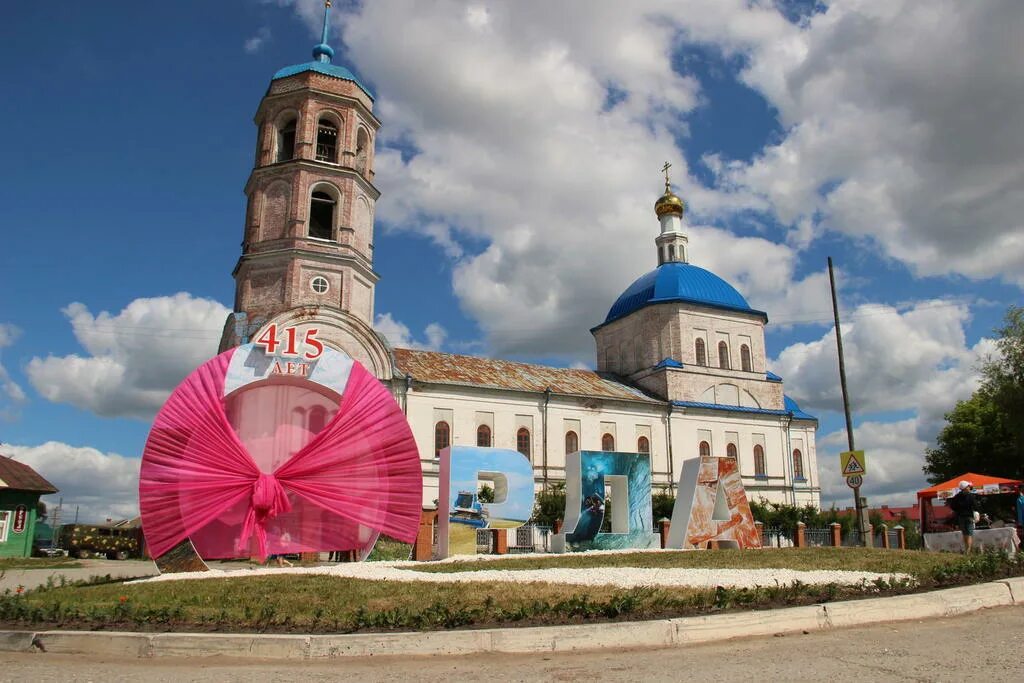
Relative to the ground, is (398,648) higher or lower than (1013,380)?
lower

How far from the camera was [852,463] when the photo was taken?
60.0 ft

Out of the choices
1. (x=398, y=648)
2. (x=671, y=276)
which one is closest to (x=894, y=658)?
(x=398, y=648)

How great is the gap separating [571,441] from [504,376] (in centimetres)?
457

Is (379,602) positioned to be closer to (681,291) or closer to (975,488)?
(975,488)

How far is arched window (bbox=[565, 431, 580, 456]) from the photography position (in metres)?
37.0

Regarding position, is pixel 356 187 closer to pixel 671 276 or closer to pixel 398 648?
pixel 671 276

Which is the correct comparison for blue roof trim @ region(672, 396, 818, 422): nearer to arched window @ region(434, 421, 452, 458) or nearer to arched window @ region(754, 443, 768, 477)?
arched window @ region(754, 443, 768, 477)

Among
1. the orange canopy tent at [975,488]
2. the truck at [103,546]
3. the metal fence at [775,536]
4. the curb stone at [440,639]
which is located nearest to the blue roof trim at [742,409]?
the metal fence at [775,536]

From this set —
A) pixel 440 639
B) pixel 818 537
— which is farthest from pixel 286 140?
pixel 440 639

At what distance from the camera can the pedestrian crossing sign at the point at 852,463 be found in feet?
59.3

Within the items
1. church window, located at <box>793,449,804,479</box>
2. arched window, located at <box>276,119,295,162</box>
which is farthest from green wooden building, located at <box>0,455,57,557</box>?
church window, located at <box>793,449,804,479</box>

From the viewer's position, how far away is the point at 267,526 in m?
15.5

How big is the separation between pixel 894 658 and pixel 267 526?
41.2ft

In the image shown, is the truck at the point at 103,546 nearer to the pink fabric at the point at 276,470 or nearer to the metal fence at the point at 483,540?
the metal fence at the point at 483,540
